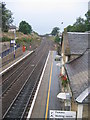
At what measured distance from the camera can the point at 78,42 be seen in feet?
58.3

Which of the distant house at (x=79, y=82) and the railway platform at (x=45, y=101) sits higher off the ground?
the distant house at (x=79, y=82)

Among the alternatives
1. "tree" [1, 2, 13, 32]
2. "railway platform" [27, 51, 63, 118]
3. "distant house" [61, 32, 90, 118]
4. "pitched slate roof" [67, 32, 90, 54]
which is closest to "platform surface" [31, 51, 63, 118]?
"railway platform" [27, 51, 63, 118]

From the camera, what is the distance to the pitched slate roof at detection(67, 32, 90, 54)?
53.8ft

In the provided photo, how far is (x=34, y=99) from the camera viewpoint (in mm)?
16156

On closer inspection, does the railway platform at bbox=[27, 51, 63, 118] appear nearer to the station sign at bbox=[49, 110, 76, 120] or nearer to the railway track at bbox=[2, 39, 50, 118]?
the railway track at bbox=[2, 39, 50, 118]

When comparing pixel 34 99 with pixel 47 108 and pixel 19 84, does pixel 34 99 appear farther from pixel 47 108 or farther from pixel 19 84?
pixel 19 84

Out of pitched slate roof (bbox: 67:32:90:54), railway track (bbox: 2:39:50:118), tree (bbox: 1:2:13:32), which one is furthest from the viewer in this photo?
tree (bbox: 1:2:13:32)

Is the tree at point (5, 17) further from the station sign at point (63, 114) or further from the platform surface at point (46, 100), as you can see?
the station sign at point (63, 114)

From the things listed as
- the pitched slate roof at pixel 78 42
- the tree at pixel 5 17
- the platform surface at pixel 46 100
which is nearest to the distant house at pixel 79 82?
the pitched slate roof at pixel 78 42

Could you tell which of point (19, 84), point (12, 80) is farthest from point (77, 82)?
point (12, 80)

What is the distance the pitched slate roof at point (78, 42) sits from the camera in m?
16.4

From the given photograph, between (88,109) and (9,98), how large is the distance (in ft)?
33.3

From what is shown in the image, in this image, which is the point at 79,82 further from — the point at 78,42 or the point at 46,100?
the point at 78,42

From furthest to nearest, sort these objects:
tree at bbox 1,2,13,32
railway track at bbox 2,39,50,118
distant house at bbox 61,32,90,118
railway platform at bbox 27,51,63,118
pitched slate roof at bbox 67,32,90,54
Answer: tree at bbox 1,2,13,32 → pitched slate roof at bbox 67,32,90,54 → railway platform at bbox 27,51,63,118 → railway track at bbox 2,39,50,118 → distant house at bbox 61,32,90,118
